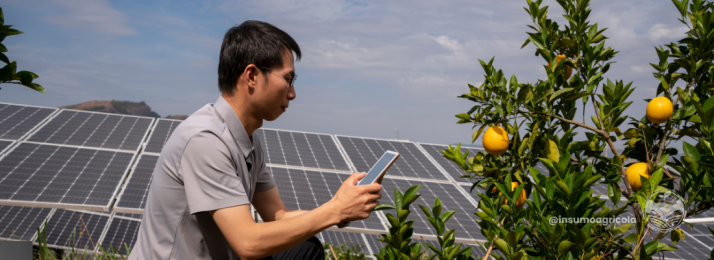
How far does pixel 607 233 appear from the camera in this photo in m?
2.33

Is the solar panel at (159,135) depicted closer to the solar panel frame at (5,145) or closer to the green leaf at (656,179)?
the solar panel frame at (5,145)

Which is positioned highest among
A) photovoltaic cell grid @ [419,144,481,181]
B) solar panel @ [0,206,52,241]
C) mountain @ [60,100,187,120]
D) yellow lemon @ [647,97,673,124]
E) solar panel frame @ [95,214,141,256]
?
yellow lemon @ [647,97,673,124]

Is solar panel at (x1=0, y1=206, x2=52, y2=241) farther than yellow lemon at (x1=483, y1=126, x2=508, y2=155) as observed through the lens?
Yes

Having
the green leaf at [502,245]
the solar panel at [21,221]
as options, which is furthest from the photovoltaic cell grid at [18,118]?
the green leaf at [502,245]

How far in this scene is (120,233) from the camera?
A: 1148 cm

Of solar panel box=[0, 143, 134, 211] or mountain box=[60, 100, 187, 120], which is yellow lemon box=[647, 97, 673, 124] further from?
mountain box=[60, 100, 187, 120]

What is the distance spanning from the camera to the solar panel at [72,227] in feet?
33.5

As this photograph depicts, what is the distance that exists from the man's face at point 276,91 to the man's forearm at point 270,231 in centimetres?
59

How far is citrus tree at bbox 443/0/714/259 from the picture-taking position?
1968 mm

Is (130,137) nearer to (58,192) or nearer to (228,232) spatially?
(58,192)

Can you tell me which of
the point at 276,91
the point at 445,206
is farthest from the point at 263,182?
the point at 445,206

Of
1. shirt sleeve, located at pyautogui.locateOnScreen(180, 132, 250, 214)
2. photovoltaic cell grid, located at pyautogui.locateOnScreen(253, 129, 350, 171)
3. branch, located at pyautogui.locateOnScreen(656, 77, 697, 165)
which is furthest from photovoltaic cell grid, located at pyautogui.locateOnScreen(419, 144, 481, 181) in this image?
shirt sleeve, located at pyautogui.locateOnScreen(180, 132, 250, 214)

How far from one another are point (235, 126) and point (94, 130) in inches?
461

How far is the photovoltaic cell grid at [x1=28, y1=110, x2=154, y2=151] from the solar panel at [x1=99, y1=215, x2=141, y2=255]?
2.36 meters
